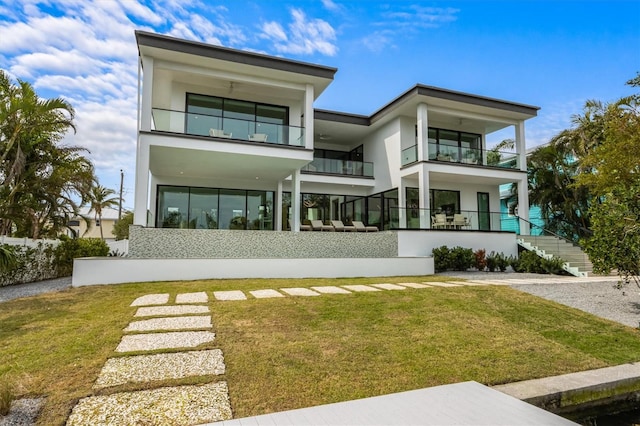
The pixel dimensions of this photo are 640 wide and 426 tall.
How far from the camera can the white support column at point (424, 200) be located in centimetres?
1666

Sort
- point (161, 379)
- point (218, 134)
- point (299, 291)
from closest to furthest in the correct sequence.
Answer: point (161, 379) < point (299, 291) < point (218, 134)

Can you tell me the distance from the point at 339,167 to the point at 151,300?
13.8 m

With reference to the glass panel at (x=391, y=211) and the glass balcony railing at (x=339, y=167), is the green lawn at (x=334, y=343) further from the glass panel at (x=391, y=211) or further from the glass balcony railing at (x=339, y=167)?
the glass balcony railing at (x=339, y=167)

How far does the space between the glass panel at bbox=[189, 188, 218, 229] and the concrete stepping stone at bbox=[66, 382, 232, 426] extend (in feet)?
45.1

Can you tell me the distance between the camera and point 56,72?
41.9ft

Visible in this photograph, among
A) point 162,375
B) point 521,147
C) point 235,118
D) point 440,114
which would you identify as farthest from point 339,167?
point 162,375

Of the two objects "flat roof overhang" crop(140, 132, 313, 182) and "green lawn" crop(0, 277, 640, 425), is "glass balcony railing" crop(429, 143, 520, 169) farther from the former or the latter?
"green lawn" crop(0, 277, 640, 425)

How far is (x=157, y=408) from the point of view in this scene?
3141 mm

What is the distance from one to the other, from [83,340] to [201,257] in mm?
A: 6996

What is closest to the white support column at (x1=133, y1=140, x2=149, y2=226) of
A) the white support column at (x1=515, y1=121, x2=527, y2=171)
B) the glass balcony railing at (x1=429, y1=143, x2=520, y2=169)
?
the glass balcony railing at (x1=429, y1=143, x2=520, y2=169)

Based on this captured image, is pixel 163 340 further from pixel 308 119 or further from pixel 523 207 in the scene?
pixel 523 207

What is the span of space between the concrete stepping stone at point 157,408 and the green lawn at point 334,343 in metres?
0.13

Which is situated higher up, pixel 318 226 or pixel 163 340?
pixel 318 226

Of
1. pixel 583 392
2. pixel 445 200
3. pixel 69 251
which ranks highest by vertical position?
pixel 445 200
